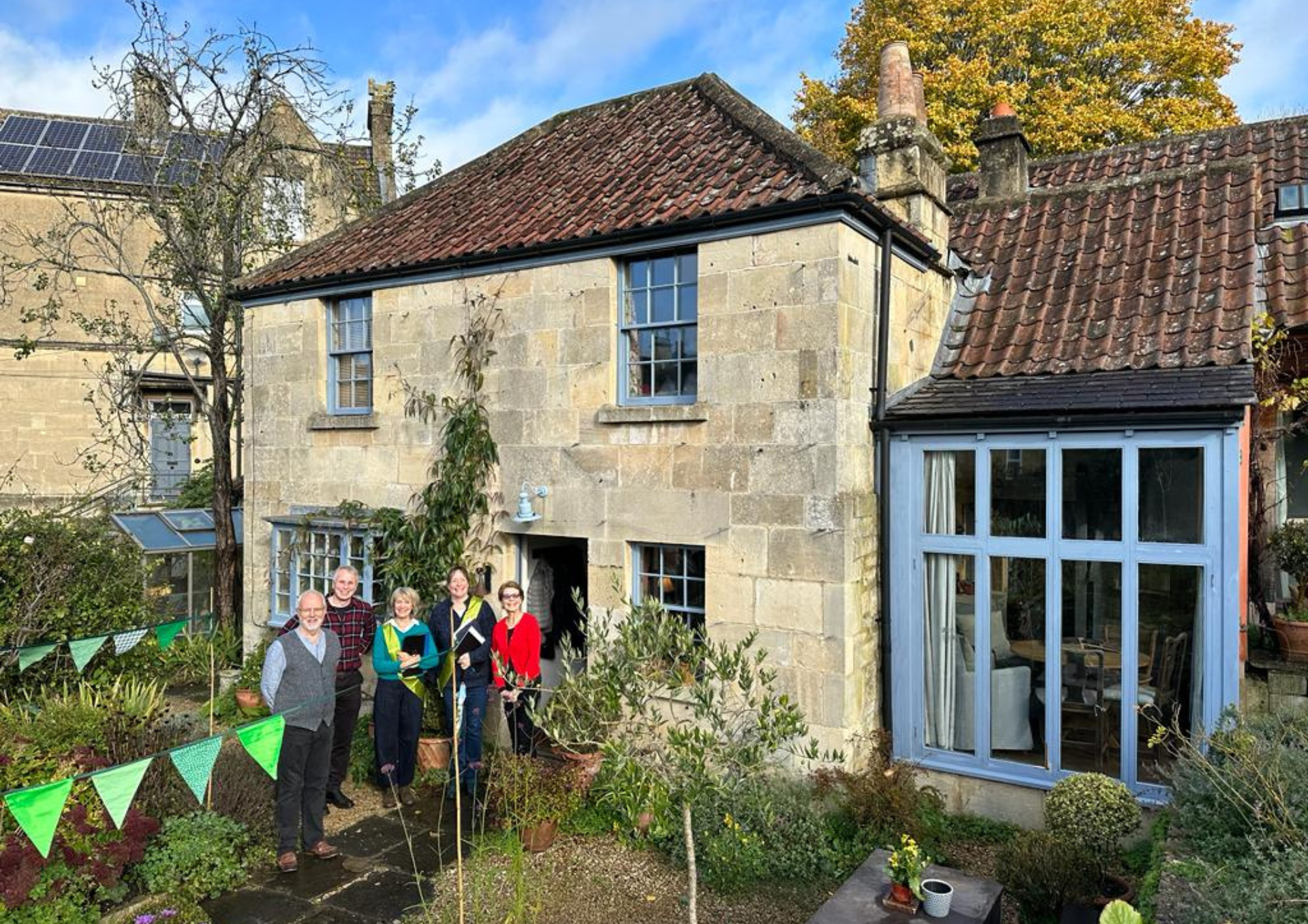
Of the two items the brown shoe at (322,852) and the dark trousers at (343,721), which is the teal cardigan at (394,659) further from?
the brown shoe at (322,852)

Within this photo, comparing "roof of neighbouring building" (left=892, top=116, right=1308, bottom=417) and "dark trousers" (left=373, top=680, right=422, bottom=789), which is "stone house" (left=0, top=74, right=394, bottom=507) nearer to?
"dark trousers" (left=373, top=680, right=422, bottom=789)

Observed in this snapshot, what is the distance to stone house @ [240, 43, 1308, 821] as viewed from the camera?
24.0 ft

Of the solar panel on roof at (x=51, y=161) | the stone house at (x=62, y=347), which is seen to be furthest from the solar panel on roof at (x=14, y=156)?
the solar panel on roof at (x=51, y=161)

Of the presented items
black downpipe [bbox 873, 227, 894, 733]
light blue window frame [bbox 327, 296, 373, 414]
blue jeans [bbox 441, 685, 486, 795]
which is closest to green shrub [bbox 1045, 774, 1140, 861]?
black downpipe [bbox 873, 227, 894, 733]

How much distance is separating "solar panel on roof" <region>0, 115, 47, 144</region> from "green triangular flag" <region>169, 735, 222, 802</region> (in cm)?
2471

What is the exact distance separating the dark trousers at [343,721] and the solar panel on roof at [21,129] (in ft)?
76.9

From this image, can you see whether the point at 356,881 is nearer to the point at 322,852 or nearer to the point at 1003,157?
the point at 322,852

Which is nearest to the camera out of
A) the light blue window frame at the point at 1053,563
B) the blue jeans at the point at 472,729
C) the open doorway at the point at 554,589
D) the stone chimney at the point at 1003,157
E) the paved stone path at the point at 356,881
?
the paved stone path at the point at 356,881

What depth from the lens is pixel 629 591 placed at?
8.90 metres

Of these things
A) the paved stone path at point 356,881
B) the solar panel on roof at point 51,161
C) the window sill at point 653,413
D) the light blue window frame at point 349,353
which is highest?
the solar panel on roof at point 51,161

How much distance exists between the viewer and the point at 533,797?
291 inches

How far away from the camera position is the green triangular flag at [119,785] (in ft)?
18.1

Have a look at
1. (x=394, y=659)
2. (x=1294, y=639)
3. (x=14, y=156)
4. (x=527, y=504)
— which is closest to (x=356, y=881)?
(x=394, y=659)

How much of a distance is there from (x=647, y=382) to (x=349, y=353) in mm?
4383
